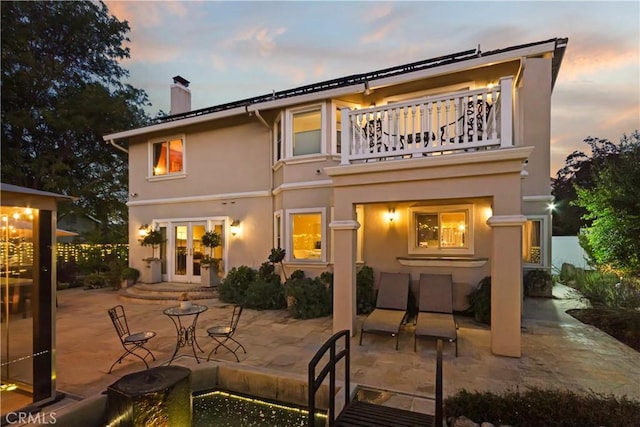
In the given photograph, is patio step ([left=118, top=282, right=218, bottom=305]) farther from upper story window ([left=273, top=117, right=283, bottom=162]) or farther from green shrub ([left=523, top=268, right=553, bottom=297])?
green shrub ([left=523, top=268, right=553, bottom=297])

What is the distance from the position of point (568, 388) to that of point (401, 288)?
11.1 ft

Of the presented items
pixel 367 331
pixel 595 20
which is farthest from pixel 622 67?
pixel 367 331

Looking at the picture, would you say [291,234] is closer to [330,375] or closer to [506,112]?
[506,112]

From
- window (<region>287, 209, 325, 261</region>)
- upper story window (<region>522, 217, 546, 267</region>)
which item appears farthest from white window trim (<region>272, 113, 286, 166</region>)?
upper story window (<region>522, 217, 546, 267</region>)

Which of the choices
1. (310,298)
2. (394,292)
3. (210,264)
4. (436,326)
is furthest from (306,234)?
(436,326)

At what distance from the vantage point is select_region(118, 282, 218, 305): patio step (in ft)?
32.3

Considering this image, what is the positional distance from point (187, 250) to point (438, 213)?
8707 millimetres

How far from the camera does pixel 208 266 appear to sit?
34.9 feet

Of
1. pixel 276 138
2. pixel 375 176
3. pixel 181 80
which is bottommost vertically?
pixel 375 176

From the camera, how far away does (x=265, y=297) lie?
8836 mm

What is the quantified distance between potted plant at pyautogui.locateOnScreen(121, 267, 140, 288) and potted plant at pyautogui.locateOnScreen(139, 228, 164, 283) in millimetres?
290

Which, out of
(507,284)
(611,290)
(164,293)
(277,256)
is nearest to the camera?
(507,284)

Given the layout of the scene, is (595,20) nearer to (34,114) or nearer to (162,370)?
(162,370)

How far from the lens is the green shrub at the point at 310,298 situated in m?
7.78
